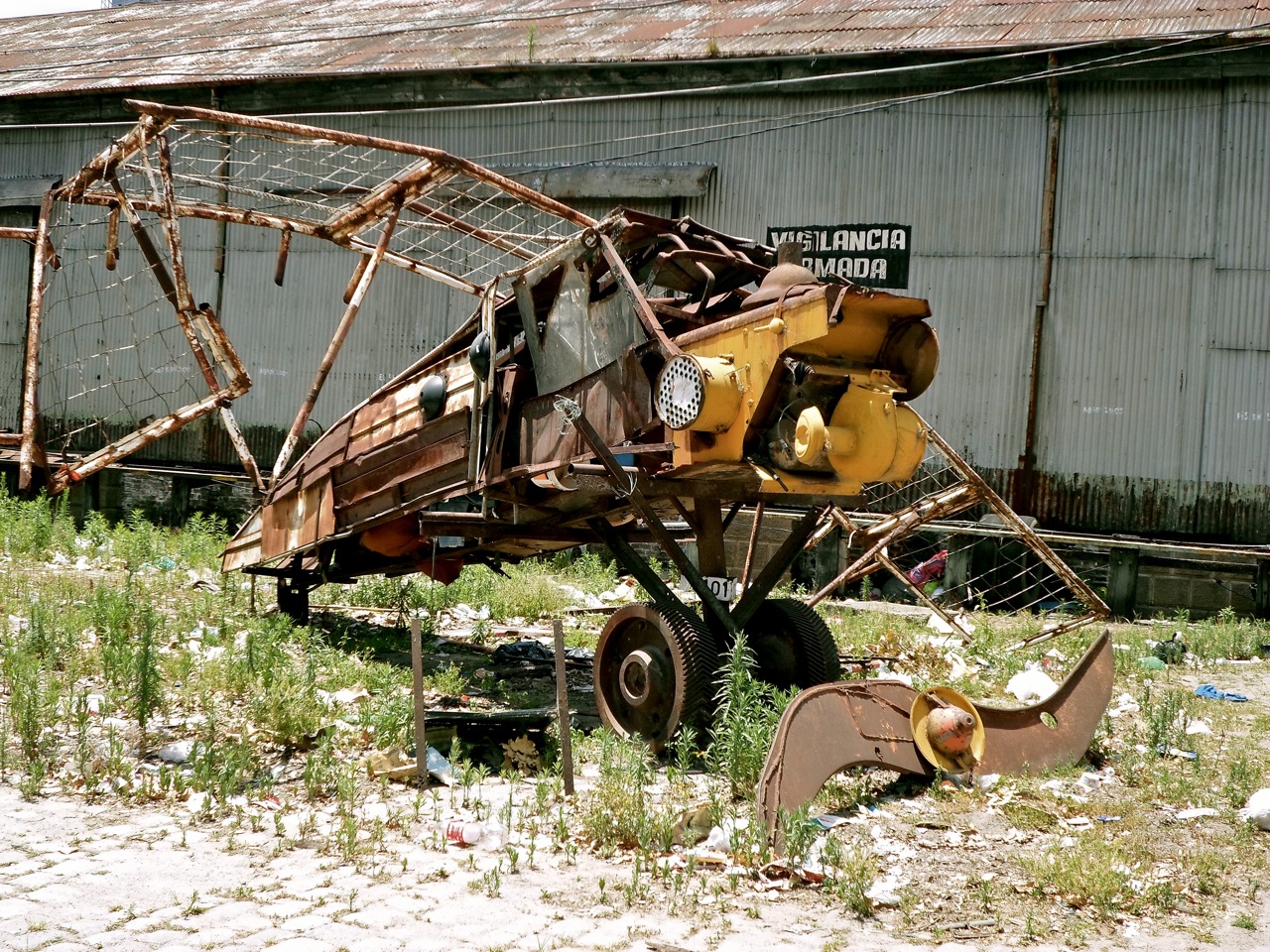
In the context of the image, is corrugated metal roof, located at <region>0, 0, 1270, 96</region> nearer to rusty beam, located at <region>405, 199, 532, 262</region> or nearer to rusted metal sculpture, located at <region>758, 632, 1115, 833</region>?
rusty beam, located at <region>405, 199, 532, 262</region>

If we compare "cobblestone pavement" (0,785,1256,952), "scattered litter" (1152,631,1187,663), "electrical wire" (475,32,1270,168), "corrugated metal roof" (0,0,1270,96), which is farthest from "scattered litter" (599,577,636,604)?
"cobblestone pavement" (0,785,1256,952)

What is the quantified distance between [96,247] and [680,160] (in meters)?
9.90

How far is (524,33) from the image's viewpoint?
63.0 feet

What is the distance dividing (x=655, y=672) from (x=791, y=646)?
1057 millimetres

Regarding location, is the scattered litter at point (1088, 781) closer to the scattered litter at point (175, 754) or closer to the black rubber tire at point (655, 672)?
the black rubber tire at point (655, 672)

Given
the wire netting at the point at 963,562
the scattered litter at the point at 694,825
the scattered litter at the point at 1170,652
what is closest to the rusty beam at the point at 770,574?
the scattered litter at the point at 694,825

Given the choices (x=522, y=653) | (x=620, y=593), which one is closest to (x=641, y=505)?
(x=522, y=653)

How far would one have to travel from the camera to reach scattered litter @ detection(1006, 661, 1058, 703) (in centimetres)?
892

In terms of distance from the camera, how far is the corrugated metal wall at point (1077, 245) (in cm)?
1427

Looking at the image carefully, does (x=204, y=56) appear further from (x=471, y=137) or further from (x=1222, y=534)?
(x=1222, y=534)

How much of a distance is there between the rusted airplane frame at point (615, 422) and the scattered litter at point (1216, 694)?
2.69 m

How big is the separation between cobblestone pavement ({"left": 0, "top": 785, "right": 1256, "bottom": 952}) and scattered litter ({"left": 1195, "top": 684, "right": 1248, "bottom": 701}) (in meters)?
5.33

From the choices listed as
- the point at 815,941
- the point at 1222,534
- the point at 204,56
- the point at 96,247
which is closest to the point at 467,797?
the point at 815,941

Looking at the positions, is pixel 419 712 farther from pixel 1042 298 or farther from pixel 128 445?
pixel 1042 298
